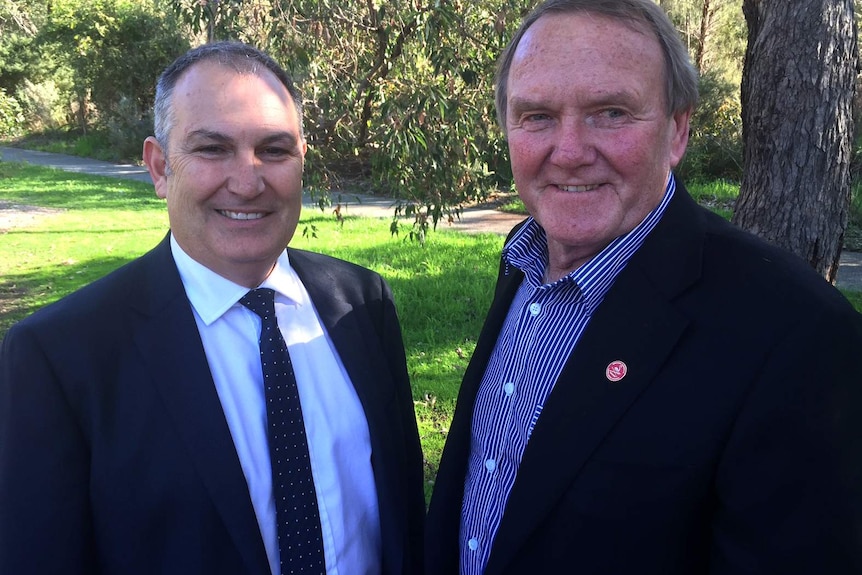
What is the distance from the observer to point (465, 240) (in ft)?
32.2

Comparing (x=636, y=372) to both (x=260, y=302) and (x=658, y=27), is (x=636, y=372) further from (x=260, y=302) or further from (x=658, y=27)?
(x=260, y=302)

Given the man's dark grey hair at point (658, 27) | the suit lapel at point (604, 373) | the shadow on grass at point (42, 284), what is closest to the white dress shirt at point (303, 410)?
the suit lapel at point (604, 373)

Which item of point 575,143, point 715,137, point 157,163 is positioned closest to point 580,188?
point 575,143

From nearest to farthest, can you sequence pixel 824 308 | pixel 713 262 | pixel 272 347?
pixel 824 308
pixel 713 262
pixel 272 347

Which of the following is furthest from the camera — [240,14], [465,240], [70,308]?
[465,240]

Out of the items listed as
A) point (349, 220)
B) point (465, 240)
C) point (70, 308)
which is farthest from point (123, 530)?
point (349, 220)

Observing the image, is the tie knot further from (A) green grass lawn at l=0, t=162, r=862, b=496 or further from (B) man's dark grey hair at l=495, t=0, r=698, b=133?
(A) green grass lawn at l=0, t=162, r=862, b=496

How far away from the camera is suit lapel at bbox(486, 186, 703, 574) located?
5.57 ft

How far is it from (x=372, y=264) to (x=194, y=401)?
21.5ft

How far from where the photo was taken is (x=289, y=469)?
198 cm

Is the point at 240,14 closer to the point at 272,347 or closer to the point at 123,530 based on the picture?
the point at 272,347

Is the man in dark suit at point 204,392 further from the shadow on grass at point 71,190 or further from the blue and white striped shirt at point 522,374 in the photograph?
the shadow on grass at point 71,190

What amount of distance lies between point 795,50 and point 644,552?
9.90 ft

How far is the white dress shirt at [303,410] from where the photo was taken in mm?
1986
